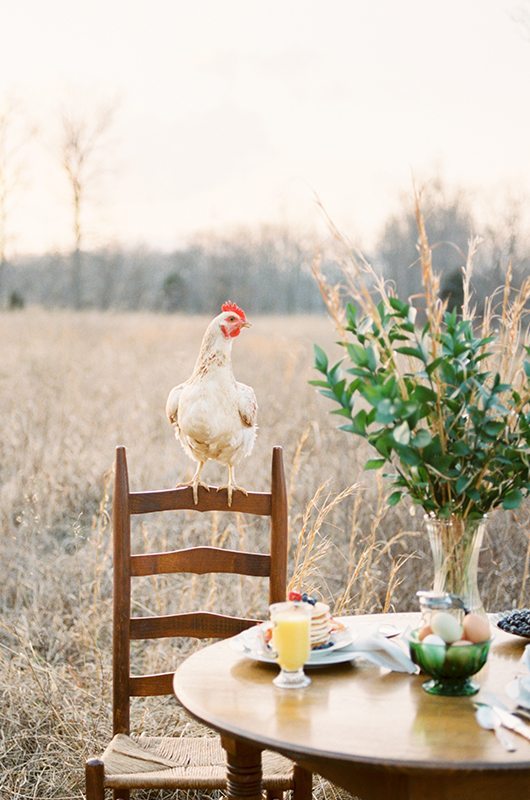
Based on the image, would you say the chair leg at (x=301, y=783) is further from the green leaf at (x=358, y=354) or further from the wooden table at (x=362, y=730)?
the green leaf at (x=358, y=354)

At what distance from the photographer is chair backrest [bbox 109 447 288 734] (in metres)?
2.24

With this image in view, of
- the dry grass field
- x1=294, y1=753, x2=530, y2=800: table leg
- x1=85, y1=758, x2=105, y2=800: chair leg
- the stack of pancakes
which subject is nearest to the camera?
x1=294, y1=753, x2=530, y2=800: table leg

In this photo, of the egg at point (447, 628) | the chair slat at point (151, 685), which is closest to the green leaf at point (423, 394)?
the egg at point (447, 628)

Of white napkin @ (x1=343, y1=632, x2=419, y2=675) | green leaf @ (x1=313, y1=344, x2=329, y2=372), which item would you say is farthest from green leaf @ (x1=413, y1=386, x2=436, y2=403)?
white napkin @ (x1=343, y1=632, x2=419, y2=675)

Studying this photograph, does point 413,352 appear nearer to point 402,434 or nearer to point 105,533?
point 402,434

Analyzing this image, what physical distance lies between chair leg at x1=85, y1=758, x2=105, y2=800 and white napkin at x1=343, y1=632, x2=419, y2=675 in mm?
581

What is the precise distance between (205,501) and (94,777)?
677 mm

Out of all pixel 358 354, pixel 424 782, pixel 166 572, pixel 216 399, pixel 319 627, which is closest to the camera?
pixel 424 782

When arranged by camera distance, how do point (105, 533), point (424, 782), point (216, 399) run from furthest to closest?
point (105, 533)
point (216, 399)
point (424, 782)

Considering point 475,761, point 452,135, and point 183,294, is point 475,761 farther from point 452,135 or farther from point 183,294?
point 183,294

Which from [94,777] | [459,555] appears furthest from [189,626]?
[459,555]

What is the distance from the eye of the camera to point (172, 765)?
2.05m

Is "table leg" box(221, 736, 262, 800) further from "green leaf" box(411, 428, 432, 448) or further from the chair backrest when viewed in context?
"green leaf" box(411, 428, 432, 448)

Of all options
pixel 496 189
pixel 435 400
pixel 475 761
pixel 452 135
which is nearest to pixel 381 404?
pixel 435 400
